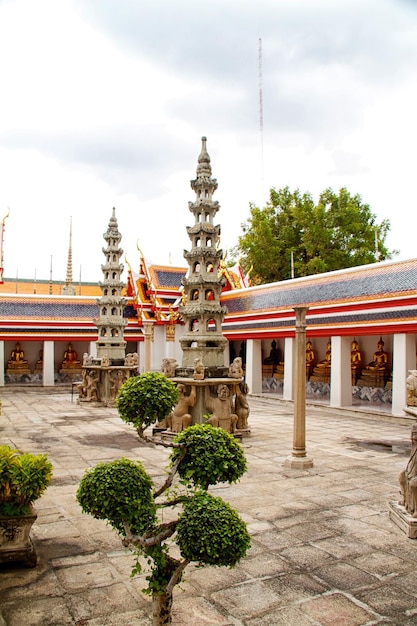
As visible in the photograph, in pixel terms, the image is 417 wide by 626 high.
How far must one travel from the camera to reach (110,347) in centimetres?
2330

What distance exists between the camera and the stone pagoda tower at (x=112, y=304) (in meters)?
23.4

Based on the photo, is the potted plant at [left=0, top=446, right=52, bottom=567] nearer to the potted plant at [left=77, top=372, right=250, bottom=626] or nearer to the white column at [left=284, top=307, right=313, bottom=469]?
the potted plant at [left=77, top=372, right=250, bottom=626]

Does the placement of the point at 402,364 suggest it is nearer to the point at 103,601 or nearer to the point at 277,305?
the point at 277,305

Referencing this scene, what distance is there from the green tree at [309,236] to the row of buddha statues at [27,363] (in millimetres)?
12897

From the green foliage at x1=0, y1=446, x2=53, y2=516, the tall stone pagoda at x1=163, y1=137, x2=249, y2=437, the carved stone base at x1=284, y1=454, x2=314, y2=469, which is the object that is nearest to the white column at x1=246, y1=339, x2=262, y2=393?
the tall stone pagoda at x1=163, y1=137, x2=249, y2=437

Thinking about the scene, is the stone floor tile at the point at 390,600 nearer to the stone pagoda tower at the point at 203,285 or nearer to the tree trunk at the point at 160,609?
the tree trunk at the point at 160,609

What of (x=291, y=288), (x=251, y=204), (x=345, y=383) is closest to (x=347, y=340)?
(x=345, y=383)

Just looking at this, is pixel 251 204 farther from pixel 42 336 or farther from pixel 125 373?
pixel 125 373

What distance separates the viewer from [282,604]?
5.32 metres

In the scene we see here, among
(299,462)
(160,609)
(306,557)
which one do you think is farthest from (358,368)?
(160,609)

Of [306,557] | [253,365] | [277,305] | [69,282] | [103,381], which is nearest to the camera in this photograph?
[306,557]

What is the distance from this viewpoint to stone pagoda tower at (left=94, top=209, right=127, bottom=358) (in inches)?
922

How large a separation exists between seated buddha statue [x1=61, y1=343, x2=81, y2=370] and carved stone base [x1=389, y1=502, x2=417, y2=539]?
27946 millimetres

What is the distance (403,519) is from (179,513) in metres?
4.12
